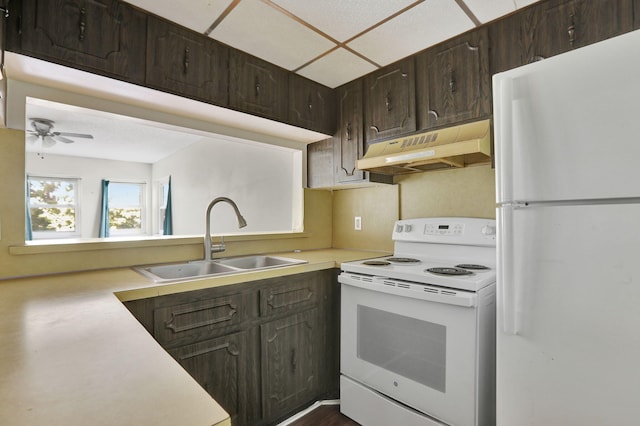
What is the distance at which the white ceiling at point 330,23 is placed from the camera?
1483 mm

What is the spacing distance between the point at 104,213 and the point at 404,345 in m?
6.37

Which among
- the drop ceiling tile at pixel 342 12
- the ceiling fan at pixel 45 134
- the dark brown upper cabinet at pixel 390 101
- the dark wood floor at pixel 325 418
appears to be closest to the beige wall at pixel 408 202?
the dark brown upper cabinet at pixel 390 101

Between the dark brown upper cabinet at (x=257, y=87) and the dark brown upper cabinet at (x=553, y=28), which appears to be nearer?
the dark brown upper cabinet at (x=553, y=28)

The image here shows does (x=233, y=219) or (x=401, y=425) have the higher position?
(x=233, y=219)

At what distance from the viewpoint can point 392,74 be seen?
81.2 inches

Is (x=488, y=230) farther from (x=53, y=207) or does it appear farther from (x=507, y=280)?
(x=53, y=207)

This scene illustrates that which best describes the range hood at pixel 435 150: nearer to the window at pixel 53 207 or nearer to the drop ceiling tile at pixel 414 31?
the drop ceiling tile at pixel 414 31

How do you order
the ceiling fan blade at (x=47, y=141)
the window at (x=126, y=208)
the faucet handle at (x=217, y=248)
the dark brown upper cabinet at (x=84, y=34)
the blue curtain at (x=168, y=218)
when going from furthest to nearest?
the window at (x=126, y=208) → the blue curtain at (x=168, y=218) → the ceiling fan blade at (x=47, y=141) → the faucet handle at (x=217, y=248) → the dark brown upper cabinet at (x=84, y=34)

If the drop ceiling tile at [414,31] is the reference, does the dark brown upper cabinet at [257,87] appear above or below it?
below

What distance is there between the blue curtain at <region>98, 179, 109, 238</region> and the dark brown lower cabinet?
5676 mm

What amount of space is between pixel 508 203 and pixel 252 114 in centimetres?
150

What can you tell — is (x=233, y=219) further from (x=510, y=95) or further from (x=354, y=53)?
(x=510, y=95)

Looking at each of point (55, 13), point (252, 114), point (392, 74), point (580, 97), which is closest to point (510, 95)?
point (580, 97)

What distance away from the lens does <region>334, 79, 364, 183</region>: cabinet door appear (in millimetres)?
2260
